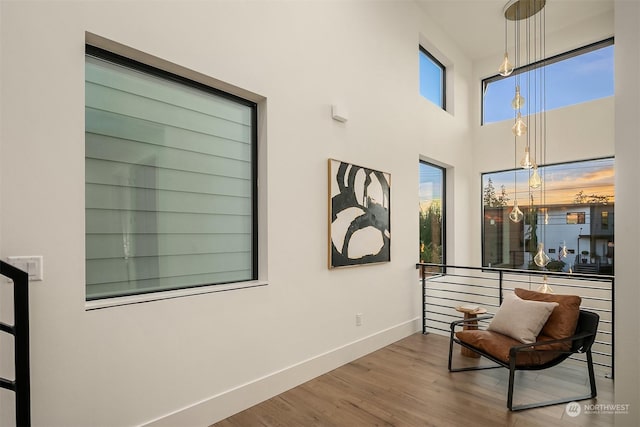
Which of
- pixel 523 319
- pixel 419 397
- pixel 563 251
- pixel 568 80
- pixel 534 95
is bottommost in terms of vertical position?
pixel 419 397

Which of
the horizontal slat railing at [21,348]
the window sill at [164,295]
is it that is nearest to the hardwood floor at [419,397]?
the window sill at [164,295]

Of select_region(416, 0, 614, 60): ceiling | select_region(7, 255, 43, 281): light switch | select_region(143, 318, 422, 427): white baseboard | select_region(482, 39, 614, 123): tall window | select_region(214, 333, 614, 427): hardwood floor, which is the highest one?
select_region(416, 0, 614, 60): ceiling

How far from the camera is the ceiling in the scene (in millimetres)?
4668

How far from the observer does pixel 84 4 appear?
1.87 meters

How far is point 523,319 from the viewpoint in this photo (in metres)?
2.88

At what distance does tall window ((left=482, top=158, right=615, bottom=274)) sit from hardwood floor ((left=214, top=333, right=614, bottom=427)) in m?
2.28

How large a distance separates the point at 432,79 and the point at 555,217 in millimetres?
2785

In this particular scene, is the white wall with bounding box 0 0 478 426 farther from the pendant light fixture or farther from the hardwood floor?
the pendant light fixture

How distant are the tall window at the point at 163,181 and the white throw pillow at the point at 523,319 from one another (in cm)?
216

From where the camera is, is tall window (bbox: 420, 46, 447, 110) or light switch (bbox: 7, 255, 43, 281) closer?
light switch (bbox: 7, 255, 43, 281)

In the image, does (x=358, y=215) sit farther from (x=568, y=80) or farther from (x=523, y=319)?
(x=568, y=80)

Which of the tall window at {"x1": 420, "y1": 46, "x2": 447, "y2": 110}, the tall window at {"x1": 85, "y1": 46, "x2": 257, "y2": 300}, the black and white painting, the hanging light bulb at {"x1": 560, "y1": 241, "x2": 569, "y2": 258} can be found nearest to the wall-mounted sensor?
the black and white painting

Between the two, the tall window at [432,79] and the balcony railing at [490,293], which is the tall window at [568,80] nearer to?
the tall window at [432,79]

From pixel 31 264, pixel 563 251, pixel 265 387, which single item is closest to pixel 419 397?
pixel 265 387
